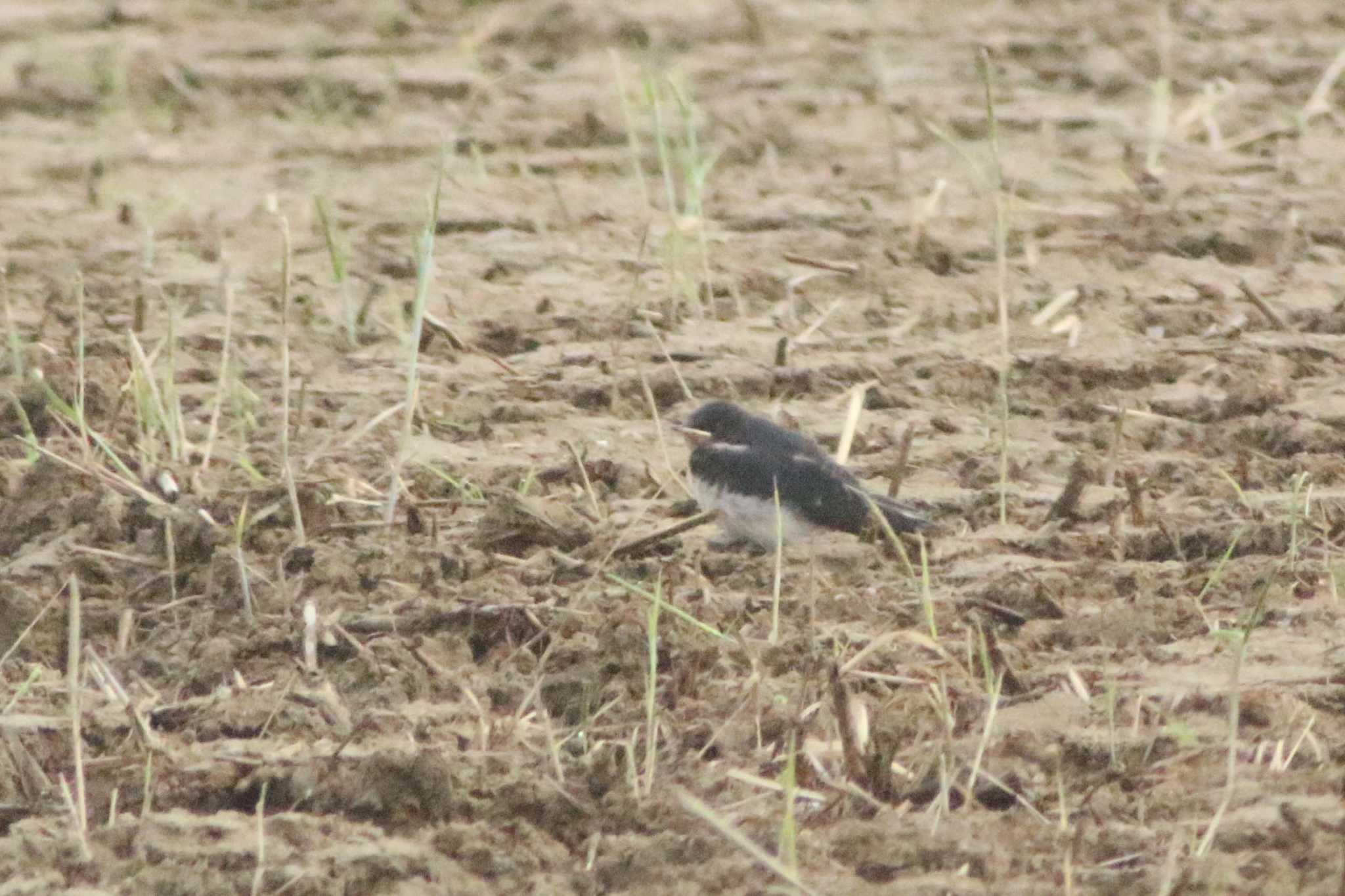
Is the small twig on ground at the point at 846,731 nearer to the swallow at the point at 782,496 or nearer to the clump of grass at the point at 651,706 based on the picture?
the clump of grass at the point at 651,706

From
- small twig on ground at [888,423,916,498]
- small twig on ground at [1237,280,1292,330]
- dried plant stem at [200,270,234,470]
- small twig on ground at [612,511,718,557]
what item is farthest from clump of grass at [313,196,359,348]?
small twig on ground at [1237,280,1292,330]

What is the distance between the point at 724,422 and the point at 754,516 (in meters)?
0.29

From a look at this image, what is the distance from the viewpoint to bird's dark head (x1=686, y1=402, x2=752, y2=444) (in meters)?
4.83

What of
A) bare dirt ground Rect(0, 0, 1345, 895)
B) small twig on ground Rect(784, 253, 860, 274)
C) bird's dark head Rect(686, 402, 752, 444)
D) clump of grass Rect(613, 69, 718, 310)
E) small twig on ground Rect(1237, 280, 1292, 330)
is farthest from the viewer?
small twig on ground Rect(784, 253, 860, 274)

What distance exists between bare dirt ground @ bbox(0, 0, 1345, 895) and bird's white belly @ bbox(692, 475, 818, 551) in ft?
0.19

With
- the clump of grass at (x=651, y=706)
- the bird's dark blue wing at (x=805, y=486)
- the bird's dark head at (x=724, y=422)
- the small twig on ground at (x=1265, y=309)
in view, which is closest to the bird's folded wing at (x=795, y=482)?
the bird's dark blue wing at (x=805, y=486)

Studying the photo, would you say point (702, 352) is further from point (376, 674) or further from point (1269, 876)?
point (1269, 876)

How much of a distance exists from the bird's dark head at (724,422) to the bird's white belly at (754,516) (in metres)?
0.16

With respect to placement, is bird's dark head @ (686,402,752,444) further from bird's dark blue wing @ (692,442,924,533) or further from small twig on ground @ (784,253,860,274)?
small twig on ground @ (784,253,860,274)

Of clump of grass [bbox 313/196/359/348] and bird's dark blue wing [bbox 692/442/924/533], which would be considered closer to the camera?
bird's dark blue wing [bbox 692/442/924/533]

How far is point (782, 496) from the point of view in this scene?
4660 millimetres

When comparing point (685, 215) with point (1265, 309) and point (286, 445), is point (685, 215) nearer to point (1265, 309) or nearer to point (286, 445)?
point (1265, 309)

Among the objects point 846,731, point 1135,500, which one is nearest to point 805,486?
point 1135,500

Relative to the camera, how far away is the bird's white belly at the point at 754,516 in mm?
4625
